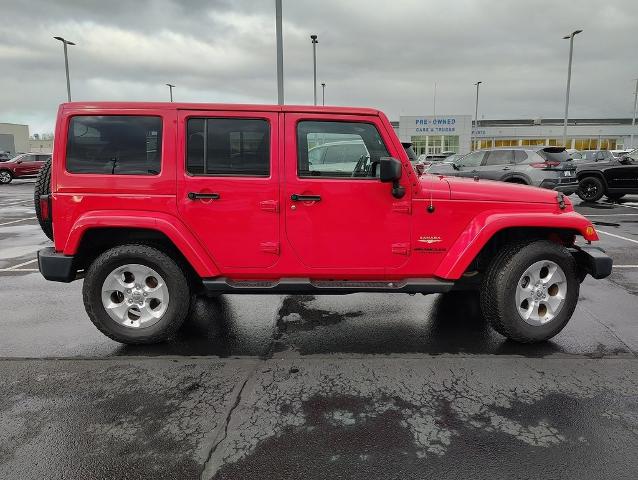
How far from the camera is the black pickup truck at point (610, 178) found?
14.3 meters

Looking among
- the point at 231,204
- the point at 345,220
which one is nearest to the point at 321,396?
the point at 345,220

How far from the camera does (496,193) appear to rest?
3955 millimetres

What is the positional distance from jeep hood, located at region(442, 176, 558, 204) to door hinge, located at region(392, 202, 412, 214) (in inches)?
14.7

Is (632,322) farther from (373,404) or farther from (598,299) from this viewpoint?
(373,404)

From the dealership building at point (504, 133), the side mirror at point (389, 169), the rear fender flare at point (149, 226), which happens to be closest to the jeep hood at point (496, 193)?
the side mirror at point (389, 169)

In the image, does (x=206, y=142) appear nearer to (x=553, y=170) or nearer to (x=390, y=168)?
(x=390, y=168)

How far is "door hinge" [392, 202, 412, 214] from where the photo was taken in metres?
3.82

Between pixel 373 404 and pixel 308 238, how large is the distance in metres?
1.45

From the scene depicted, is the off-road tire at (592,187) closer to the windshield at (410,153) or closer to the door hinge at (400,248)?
the windshield at (410,153)

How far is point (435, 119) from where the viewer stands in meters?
59.0

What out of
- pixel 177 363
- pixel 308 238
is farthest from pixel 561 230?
pixel 177 363

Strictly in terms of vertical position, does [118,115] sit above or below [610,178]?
above

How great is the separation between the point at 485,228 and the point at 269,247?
1784mm

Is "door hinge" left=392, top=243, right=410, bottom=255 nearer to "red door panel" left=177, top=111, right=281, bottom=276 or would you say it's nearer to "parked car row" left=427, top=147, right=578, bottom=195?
"red door panel" left=177, top=111, right=281, bottom=276
